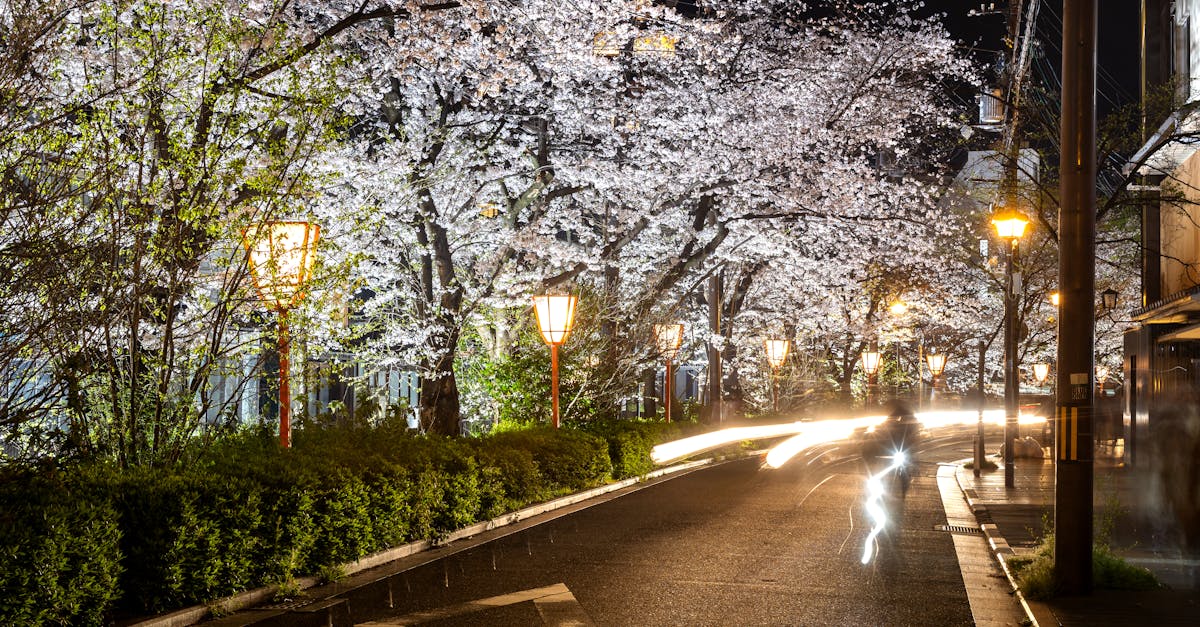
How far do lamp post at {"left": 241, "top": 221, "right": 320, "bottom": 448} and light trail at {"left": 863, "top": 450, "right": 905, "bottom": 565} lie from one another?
7042 millimetres

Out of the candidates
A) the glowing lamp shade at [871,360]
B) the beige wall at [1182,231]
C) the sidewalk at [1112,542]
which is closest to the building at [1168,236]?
the beige wall at [1182,231]

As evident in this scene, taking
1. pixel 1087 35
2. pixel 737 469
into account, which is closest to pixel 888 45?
pixel 737 469

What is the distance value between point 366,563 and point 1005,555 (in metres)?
7.45

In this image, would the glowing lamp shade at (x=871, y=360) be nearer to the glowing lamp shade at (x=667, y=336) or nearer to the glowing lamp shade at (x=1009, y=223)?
the glowing lamp shade at (x=667, y=336)

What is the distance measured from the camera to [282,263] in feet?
36.9

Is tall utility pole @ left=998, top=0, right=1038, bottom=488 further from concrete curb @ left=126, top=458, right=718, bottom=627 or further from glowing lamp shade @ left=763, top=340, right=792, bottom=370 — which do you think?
glowing lamp shade @ left=763, top=340, right=792, bottom=370

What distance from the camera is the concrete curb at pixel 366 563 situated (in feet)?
28.0

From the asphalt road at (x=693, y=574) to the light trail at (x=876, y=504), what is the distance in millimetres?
160

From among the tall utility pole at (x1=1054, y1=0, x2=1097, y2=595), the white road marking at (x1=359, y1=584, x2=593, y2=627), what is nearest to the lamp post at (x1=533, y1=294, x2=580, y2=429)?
the white road marking at (x1=359, y1=584, x2=593, y2=627)

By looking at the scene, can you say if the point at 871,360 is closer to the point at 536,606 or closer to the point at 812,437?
the point at 812,437

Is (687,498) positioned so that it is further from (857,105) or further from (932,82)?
(932,82)

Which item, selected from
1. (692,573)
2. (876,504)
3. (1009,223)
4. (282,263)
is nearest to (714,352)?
(876,504)

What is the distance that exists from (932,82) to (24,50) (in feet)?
94.1

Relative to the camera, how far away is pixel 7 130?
8.44m
